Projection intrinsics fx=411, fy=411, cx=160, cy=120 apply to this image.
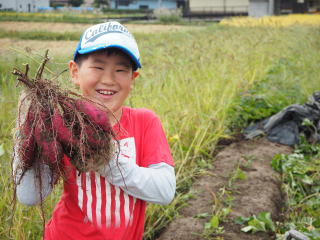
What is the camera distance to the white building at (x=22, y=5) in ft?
5.81

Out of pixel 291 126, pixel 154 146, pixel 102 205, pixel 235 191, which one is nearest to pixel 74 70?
pixel 154 146

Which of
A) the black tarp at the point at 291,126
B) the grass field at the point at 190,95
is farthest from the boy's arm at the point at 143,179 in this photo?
the black tarp at the point at 291,126

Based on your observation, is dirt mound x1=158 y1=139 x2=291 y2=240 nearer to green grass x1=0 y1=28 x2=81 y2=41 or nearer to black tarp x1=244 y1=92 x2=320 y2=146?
black tarp x1=244 y1=92 x2=320 y2=146

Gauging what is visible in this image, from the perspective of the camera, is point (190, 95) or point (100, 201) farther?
point (190, 95)

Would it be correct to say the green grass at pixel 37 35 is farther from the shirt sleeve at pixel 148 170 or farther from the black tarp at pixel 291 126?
the black tarp at pixel 291 126

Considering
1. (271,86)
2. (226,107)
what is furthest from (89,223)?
(271,86)

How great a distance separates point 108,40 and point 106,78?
14cm

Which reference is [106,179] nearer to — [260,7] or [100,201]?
[100,201]

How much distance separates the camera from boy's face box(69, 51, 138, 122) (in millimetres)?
1484

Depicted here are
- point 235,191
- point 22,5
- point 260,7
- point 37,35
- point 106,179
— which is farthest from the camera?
point 260,7

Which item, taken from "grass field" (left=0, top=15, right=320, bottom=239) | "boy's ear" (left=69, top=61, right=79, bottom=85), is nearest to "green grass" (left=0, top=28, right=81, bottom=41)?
"grass field" (left=0, top=15, right=320, bottom=239)

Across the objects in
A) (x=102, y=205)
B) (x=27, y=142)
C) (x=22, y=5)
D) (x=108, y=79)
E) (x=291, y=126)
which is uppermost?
(x=22, y=5)

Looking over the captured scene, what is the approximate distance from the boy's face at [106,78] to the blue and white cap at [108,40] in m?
0.03

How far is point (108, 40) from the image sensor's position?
146 centimetres
